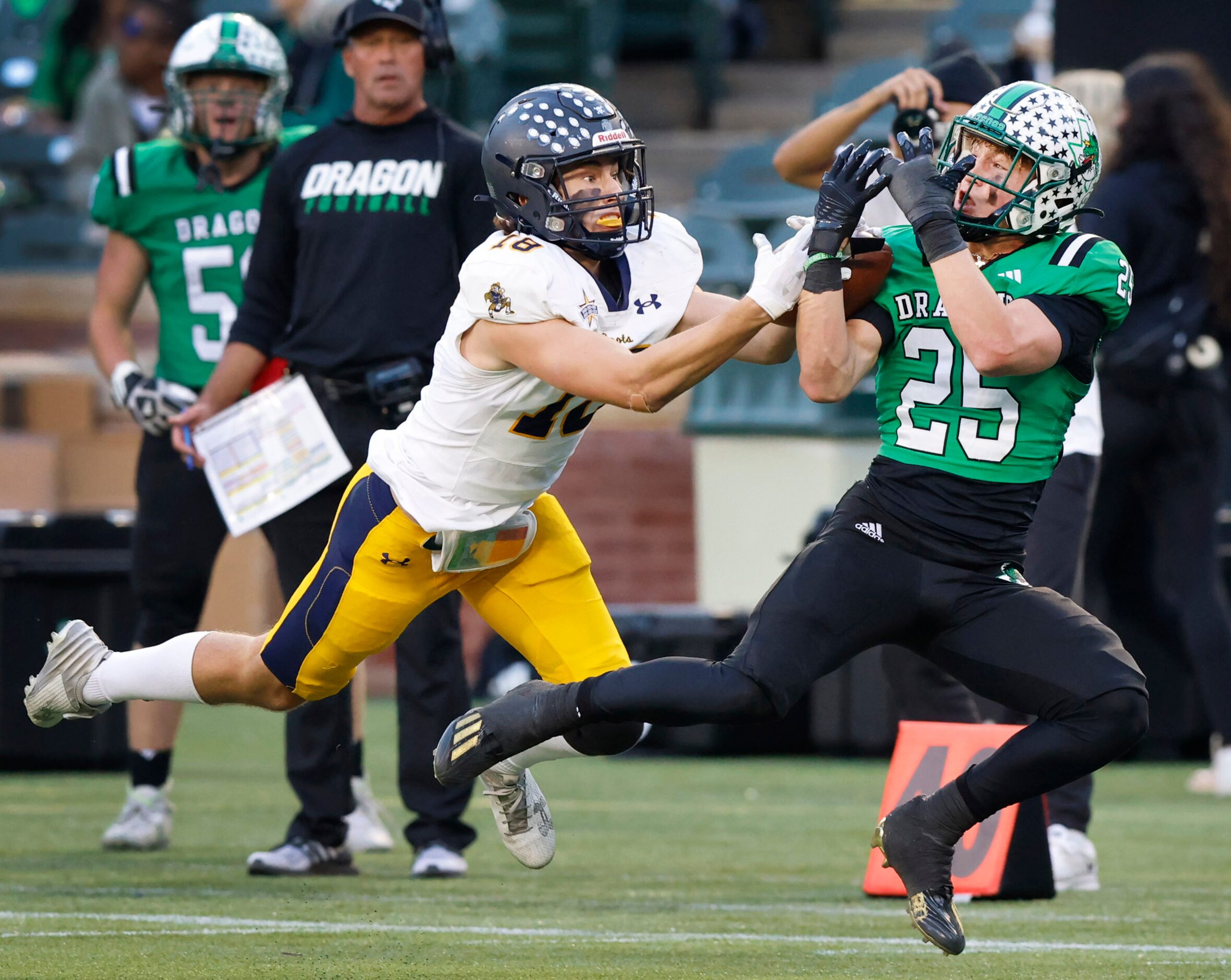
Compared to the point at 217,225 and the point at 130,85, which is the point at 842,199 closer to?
the point at 217,225

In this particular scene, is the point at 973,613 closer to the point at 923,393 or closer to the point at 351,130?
the point at 923,393

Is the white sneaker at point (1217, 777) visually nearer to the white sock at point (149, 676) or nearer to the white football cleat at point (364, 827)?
the white football cleat at point (364, 827)

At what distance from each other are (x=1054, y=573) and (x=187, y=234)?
2.48 metres

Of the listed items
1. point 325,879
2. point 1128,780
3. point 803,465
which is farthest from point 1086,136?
point 803,465

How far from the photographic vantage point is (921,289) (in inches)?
157

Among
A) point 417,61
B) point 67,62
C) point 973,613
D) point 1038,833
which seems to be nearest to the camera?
point 973,613

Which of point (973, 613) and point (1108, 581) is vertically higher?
point (973, 613)

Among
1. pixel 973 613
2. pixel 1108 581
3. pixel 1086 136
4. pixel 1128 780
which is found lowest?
pixel 1128 780

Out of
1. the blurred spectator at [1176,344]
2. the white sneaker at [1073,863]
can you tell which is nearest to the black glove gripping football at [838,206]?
the white sneaker at [1073,863]

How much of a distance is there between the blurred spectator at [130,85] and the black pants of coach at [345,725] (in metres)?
6.51

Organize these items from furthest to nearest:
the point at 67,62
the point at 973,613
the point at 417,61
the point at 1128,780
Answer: the point at 67,62 → the point at 1128,780 → the point at 417,61 → the point at 973,613

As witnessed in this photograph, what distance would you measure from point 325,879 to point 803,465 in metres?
4.69

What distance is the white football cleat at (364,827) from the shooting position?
5.79 metres

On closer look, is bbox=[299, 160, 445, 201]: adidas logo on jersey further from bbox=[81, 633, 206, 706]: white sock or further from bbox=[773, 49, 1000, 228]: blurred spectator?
bbox=[81, 633, 206, 706]: white sock
